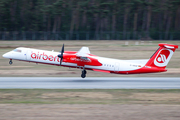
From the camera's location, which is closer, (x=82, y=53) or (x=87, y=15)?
(x=82, y=53)

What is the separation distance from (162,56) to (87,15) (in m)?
63.6

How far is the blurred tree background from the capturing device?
78750 mm

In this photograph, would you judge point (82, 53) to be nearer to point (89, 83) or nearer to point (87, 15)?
point (89, 83)

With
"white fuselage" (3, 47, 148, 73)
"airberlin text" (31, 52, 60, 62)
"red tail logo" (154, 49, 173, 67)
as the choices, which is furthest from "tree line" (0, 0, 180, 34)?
"red tail logo" (154, 49, 173, 67)

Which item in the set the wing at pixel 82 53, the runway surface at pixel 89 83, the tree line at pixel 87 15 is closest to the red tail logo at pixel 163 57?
the runway surface at pixel 89 83

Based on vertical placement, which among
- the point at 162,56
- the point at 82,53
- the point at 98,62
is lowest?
the point at 98,62

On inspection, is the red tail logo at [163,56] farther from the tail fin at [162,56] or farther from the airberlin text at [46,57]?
the airberlin text at [46,57]

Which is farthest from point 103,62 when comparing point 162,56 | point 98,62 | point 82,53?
point 162,56

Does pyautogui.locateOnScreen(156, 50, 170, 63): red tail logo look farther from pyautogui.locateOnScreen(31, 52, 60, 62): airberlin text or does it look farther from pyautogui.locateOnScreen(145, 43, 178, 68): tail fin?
pyautogui.locateOnScreen(31, 52, 60, 62): airberlin text

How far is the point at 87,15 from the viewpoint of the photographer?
83.4m

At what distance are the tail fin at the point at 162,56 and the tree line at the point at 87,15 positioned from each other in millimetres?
58018

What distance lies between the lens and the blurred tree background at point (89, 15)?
78750 mm

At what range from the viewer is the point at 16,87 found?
65.4 feet

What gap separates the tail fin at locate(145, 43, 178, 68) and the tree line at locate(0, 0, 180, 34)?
5802cm
